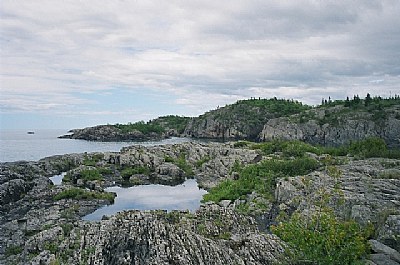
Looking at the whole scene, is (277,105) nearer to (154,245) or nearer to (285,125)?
(285,125)

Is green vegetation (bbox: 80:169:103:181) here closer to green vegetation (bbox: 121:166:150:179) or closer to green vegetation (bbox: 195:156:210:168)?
green vegetation (bbox: 121:166:150:179)

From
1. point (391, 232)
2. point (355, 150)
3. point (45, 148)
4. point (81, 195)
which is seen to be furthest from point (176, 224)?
point (45, 148)

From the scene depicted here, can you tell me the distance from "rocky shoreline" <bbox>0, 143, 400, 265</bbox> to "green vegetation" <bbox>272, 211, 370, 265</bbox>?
1.37m

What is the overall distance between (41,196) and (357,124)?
293 ft

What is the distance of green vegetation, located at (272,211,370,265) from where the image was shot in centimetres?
1611

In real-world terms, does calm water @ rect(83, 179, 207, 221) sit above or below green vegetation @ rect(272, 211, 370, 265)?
below

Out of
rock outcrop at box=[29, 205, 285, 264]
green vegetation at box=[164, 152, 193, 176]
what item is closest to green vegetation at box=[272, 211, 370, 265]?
rock outcrop at box=[29, 205, 285, 264]

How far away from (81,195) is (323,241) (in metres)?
27.8

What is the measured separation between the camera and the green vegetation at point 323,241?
16109 millimetres

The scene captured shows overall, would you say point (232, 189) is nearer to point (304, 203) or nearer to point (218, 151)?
point (304, 203)

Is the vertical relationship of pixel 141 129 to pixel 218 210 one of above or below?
above

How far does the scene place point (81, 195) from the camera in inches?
1491

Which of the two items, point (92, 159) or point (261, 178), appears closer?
point (261, 178)

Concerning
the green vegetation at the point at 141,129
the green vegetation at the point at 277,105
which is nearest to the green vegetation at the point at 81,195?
the green vegetation at the point at 141,129
